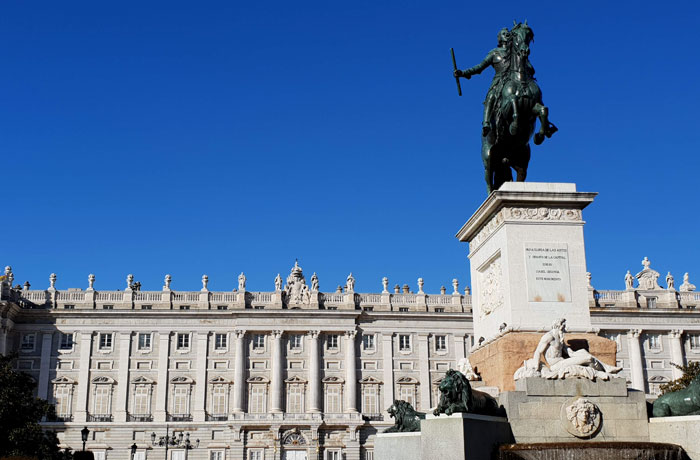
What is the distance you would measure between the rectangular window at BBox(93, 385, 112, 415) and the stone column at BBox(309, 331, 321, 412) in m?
16.3

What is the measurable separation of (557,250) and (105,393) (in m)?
60.7

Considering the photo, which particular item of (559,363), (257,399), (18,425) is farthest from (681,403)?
(257,399)

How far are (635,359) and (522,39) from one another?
63.3 m

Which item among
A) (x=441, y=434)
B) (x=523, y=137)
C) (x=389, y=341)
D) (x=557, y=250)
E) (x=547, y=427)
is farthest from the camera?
(x=389, y=341)

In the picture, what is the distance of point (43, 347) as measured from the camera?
2621 inches

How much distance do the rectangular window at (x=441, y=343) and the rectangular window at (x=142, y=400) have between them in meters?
24.3

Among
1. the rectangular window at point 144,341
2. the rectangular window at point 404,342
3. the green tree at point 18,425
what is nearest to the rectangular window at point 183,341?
the rectangular window at point 144,341

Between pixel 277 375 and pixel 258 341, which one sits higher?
pixel 258 341

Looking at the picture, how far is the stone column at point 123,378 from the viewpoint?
214ft

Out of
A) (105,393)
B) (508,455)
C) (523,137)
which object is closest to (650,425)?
(508,455)

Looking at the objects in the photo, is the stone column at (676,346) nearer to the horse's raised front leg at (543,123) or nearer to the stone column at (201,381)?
the stone column at (201,381)

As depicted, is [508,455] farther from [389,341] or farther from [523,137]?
[389,341]

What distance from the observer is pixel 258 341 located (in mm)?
67938

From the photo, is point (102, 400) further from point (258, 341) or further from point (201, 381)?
point (258, 341)
